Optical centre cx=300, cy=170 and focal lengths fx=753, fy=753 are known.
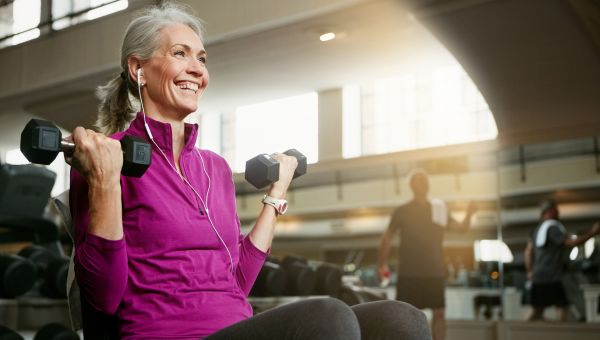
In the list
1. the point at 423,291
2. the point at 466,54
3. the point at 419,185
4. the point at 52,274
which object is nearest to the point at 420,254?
the point at 423,291

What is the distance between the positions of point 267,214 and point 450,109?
5.13 metres

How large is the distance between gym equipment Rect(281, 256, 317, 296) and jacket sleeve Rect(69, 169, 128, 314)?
12.5 feet

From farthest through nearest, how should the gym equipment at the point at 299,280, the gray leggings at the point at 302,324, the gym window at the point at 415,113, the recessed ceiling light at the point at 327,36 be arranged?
1. the gym window at the point at 415,113
2. the recessed ceiling light at the point at 327,36
3. the gym equipment at the point at 299,280
4. the gray leggings at the point at 302,324

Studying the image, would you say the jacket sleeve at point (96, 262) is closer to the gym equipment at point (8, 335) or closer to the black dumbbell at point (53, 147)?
the black dumbbell at point (53, 147)

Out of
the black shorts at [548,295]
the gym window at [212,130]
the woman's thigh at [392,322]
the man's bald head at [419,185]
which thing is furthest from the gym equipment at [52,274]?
the gym window at [212,130]

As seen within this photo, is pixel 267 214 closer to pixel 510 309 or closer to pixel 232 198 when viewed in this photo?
pixel 232 198

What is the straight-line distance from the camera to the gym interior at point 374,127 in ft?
14.9

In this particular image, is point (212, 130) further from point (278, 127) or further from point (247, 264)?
point (247, 264)

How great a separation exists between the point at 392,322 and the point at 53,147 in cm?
57

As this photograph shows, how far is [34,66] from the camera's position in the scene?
761 cm

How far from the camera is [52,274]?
12.7ft

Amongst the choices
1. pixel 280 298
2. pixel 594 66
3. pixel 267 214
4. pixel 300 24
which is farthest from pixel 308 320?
pixel 300 24

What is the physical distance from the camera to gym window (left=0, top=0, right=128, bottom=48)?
7203mm

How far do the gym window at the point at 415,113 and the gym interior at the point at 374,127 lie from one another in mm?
16
